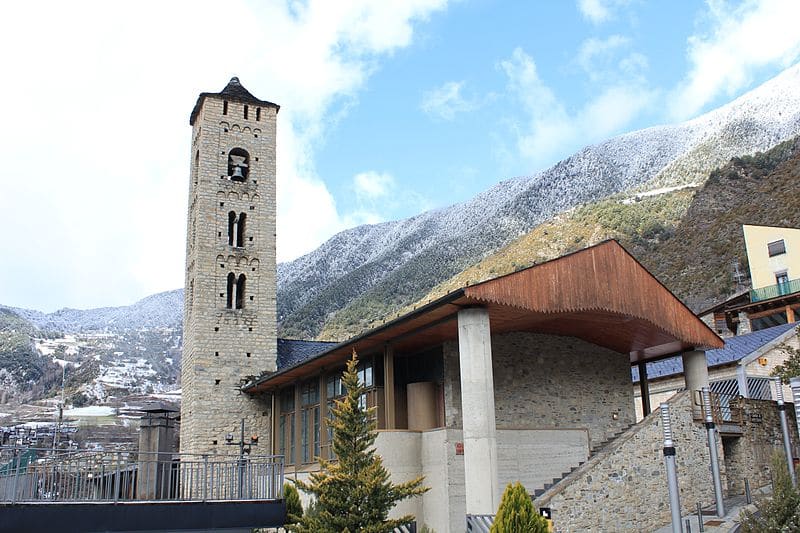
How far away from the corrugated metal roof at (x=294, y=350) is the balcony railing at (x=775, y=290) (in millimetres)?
24566

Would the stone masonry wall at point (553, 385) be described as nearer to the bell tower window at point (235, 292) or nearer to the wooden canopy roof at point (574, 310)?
the wooden canopy roof at point (574, 310)

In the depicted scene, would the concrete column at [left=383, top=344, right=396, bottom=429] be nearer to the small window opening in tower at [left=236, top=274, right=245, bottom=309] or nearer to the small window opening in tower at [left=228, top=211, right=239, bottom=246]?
the small window opening in tower at [left=236, top=274, right=245, bottom=309]

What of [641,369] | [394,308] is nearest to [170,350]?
[394,308]

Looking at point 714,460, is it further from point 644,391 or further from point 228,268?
point 228,268

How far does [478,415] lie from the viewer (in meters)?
17.8

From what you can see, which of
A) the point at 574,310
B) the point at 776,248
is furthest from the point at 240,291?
the point at 776,248

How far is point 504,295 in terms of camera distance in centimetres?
1784

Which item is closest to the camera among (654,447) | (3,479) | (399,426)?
(3,479)

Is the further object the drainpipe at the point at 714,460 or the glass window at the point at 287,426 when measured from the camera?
the glass window at the point at 287,426

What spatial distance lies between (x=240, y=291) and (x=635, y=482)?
1987cm

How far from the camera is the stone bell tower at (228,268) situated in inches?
1256

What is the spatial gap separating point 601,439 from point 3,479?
16.0 meters

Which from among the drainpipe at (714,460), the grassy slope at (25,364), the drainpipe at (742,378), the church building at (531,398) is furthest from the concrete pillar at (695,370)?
the grassy slope at (25,364)

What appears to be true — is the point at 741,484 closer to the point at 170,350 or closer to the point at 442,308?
the point at 442,308
